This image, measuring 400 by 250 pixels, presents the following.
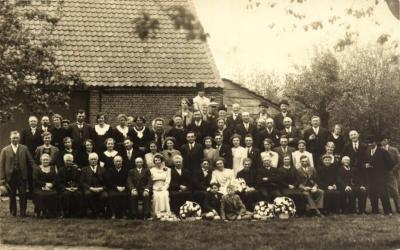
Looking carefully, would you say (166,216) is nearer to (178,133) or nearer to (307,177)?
(178,133)

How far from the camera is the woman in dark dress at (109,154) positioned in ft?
35.5

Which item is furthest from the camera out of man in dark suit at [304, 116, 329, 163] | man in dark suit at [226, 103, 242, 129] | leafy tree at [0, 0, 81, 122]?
man in dark suit at [226, 103, 242, 129]

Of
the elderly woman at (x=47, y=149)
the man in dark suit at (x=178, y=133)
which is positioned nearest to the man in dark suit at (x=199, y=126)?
the man in dark suit at (x=178, y=133)

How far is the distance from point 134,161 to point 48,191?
5.42 feet

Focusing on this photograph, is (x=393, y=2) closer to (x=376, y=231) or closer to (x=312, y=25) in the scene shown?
(x=312, y=25)

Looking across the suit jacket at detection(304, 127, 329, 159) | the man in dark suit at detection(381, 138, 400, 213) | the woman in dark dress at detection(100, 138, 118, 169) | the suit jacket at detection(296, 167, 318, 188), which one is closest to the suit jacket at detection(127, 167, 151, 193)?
the woman in dark dress at detection(100, 138, 118, 169)

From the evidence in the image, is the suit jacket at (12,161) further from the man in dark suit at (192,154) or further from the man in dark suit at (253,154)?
the man in dark suit at (253,154)

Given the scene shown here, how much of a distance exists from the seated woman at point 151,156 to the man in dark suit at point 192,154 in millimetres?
622

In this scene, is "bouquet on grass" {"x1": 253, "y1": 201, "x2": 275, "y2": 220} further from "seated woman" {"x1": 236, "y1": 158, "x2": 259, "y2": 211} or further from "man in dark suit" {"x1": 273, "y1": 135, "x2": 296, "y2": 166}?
"man in dark suit" {"x1": 273, "y1": 135, "x2": 296, "y2": 166}

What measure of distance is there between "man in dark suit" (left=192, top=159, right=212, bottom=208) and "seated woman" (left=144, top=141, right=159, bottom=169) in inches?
31.4

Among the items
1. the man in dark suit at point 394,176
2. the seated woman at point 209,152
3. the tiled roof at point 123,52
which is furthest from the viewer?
the tiled roof at point 123,52

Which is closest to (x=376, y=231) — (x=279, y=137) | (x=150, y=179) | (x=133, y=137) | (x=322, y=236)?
(x=322, y=236)

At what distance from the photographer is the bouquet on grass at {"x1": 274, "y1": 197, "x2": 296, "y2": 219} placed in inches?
415

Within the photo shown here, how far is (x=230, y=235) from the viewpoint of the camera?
8727 mm
